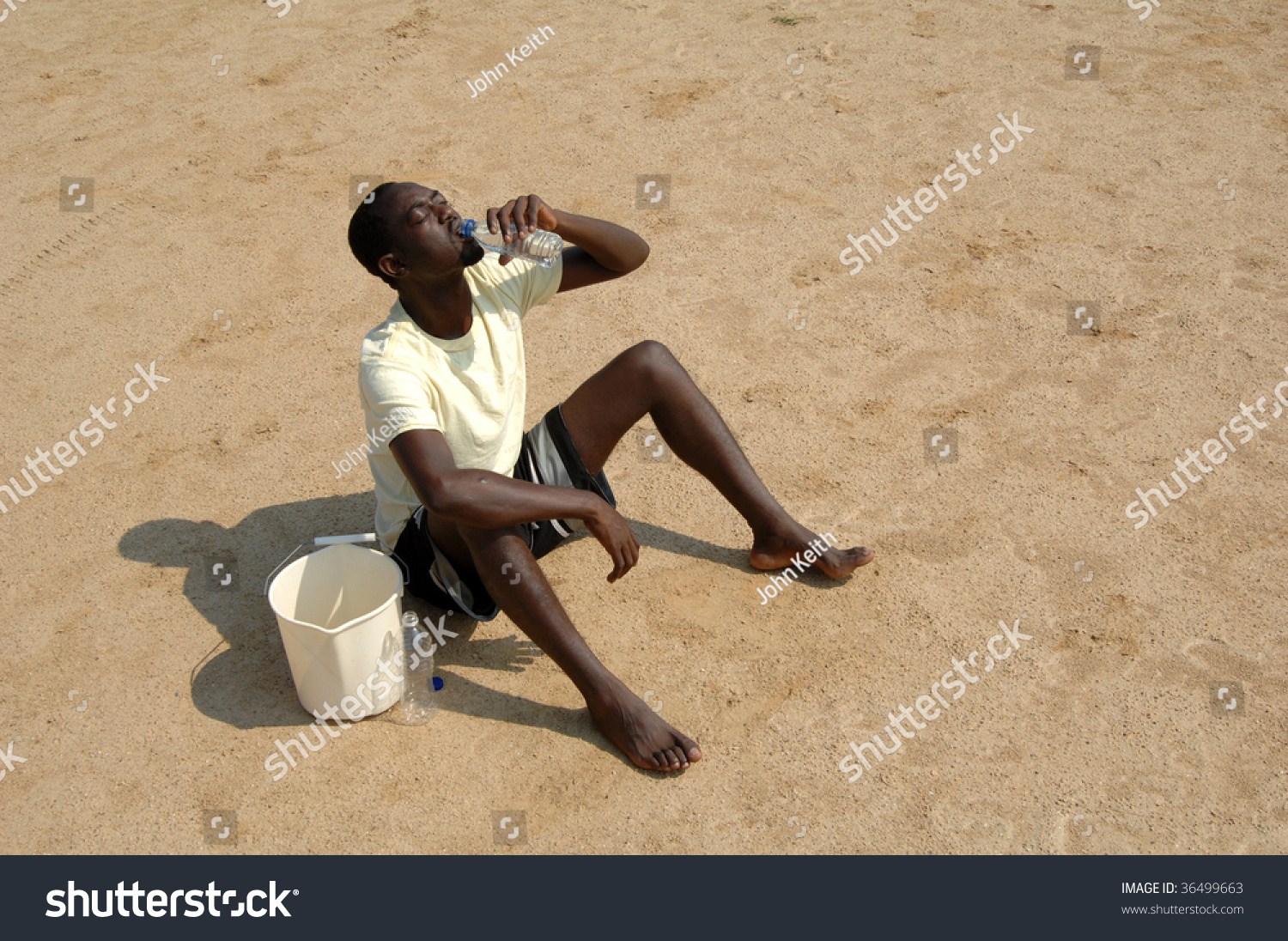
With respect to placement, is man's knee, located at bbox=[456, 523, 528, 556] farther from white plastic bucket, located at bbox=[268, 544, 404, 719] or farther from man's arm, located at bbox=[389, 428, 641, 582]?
white plastic bucket, located at bbox=[268, 544, 404, 719]

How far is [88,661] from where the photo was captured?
124 inches

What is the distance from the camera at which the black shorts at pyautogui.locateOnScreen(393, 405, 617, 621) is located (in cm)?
307

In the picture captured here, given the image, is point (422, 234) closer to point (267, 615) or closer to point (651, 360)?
point (651, 360)

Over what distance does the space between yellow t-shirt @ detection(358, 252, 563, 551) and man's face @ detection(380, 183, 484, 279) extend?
0.18 meters

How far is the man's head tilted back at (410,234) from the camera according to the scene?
2744mm

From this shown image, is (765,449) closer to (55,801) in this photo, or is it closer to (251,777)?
(251,777)

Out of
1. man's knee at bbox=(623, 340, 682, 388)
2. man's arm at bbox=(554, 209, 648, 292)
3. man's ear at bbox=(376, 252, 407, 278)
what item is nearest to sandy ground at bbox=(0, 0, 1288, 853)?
man's knee at bbox=(623, 340, 682, 388)

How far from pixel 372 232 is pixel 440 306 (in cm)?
26

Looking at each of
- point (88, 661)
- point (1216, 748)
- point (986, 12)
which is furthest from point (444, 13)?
point (1216, 748)

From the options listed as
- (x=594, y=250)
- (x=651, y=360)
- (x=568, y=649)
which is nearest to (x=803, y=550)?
(x=651, y=360)

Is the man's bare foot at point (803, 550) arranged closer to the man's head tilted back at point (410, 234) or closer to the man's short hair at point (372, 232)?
the man's head tilted back at point (410, 234)

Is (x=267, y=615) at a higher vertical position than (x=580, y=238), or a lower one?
lower

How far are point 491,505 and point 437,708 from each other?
698 mm

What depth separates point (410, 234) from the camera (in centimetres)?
274
